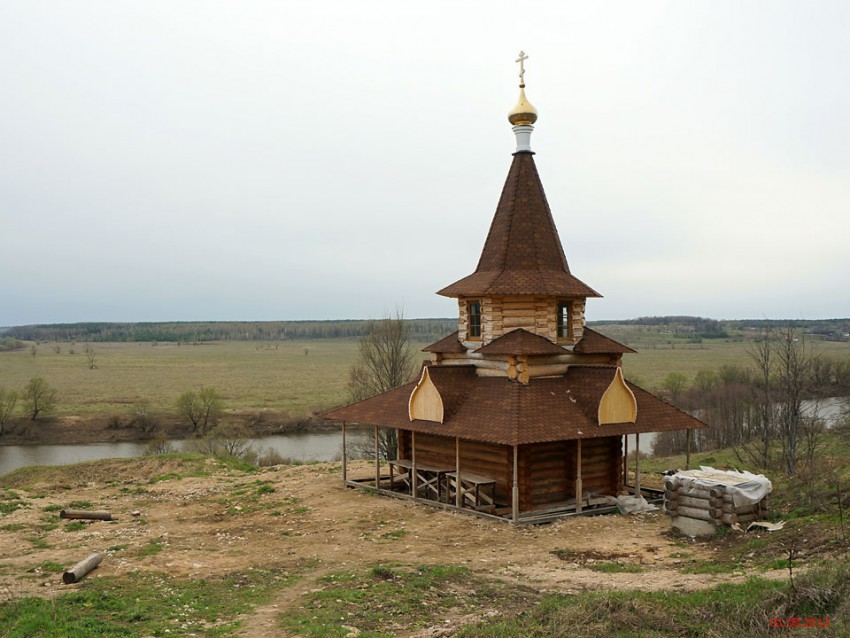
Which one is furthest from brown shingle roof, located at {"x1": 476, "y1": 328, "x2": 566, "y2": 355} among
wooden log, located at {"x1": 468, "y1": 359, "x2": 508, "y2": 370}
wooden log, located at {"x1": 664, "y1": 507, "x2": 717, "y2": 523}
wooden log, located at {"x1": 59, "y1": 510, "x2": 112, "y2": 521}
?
wooden log, located at {"x1": 59, "y1": 510, "x2": 112, "y2": 521}

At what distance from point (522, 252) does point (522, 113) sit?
4.31 m

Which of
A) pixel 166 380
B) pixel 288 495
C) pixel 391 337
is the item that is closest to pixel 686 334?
pixel 166 380

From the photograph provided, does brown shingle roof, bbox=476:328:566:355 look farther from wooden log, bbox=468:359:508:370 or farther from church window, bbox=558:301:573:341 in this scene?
church window, bbox=558:301:573:341

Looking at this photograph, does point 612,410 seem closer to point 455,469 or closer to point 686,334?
point 455,469

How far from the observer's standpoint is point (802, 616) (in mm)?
7492

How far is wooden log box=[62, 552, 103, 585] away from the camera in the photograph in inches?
430

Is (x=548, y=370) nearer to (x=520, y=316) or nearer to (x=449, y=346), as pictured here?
(x=520, y=316)

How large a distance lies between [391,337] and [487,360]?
1287 centimetres

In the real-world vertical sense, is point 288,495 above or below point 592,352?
below

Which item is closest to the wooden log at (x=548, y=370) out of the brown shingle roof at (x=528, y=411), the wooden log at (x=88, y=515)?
the brown shingle roof at (x=528, y=411)

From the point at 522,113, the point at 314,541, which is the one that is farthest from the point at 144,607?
the point at 522,113

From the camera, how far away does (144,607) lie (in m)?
9.30

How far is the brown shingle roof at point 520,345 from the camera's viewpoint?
16344 millimetres

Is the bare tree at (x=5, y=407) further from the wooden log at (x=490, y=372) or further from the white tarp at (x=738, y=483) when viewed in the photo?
the white tarp at (x=738, y=483)
